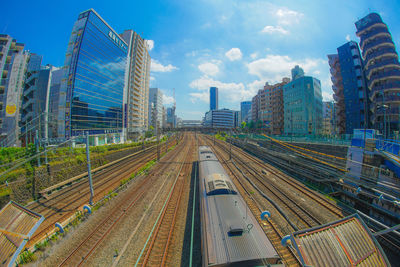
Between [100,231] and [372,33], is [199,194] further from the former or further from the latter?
[372,33]

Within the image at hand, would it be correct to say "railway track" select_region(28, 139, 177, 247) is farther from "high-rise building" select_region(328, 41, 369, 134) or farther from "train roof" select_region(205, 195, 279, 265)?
"high-rise building" select_region(328, 41, 369, 134)

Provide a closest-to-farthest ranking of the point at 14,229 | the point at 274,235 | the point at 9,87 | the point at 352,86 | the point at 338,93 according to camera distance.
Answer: the point at 14,229 → the point at 274,235 → the point at 9,87 → the point at 352,86 → the point at 338,93

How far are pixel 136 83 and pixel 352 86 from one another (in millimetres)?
82829

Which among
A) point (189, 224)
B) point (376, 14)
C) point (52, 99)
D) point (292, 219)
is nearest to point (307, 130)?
point (376, 14)

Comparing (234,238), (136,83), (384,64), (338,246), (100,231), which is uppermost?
(136,83)

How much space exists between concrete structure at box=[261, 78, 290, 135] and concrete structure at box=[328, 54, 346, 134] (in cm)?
1980

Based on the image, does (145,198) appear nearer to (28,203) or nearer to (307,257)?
(28,203)

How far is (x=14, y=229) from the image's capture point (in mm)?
5547

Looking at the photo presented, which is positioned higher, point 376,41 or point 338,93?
point 376,41

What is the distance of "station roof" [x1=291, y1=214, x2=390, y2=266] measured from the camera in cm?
388

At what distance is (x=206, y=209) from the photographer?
334 inches

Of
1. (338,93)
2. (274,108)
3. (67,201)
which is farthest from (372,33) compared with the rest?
(67,201)

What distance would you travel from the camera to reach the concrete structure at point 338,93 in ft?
151

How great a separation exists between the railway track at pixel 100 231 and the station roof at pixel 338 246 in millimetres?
10240
